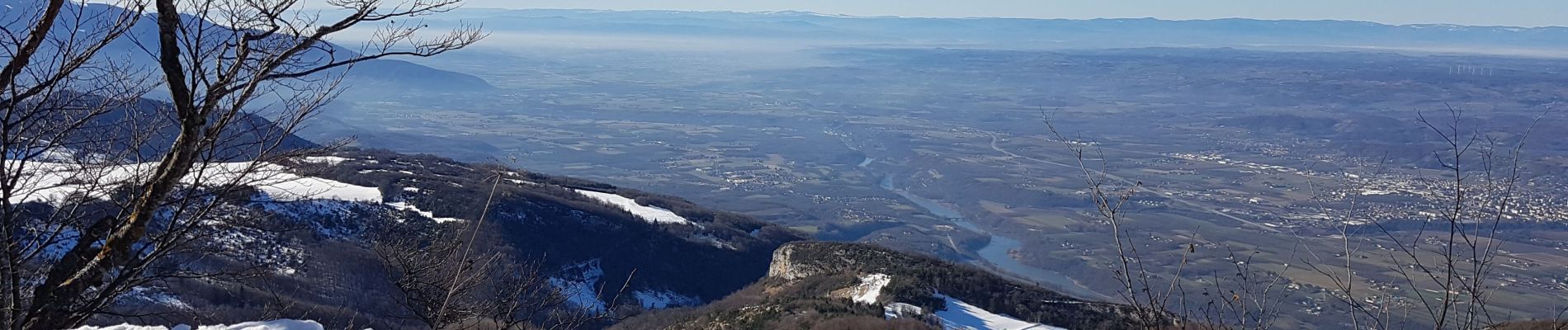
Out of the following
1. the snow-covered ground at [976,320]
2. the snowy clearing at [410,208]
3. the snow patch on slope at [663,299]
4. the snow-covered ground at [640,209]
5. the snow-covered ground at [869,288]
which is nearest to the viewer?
the snow-covered ground at [976,320]

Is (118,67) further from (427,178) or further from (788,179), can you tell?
(788,179)

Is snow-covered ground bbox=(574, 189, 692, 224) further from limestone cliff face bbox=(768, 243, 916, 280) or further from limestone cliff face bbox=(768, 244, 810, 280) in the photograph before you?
limestone cliff face bbox=(768, 243, 916, 280)

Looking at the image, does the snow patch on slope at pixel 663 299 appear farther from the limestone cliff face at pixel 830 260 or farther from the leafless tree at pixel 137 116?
the leafless tree at pixel 137 116

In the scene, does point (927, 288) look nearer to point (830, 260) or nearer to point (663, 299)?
point (830, 260)

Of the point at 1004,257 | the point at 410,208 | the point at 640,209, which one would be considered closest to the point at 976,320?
the point at 410,208

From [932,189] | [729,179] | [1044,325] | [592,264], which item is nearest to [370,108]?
[729,179]

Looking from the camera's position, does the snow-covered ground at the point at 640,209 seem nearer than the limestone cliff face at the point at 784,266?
No

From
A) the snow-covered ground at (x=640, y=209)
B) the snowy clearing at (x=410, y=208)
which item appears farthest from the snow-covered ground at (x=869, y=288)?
the snow-covered ground at (x=640, y=209)
